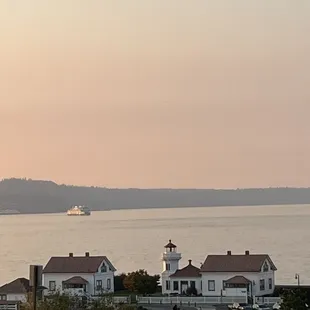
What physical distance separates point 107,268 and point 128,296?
15.0ft

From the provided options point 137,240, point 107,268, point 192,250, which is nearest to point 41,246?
point 137,240

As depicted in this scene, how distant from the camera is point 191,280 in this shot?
4797cm

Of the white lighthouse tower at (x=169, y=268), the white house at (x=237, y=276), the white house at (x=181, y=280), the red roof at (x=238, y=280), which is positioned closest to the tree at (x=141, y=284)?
the white lighthouse tower at (x=169, y=268)

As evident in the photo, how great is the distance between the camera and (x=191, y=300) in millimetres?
44750

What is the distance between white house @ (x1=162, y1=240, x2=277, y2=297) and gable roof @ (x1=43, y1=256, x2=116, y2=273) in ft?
11.5

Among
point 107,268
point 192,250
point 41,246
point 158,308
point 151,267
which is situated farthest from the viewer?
point 41,246

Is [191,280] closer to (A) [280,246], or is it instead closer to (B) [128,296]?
(B) [128,296]

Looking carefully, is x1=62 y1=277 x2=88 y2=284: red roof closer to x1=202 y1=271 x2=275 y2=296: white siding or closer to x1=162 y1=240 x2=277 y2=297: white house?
x1=162 y1=240 x2=277 y2=297: white house

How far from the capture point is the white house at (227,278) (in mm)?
46438

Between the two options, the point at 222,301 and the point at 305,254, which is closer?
the point at 222,301

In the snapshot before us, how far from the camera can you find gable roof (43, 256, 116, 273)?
160 feet

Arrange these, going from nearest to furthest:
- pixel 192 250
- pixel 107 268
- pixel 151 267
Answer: pixel 107 268, pixel 151 267, pixel 192 250

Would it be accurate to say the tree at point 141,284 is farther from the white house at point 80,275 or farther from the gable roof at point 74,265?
the gable roof at point 74,265

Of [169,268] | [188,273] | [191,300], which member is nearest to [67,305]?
[191,300]
